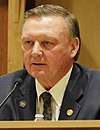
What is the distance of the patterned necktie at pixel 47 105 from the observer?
1349mm

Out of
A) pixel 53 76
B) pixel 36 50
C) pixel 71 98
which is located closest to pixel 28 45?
pixel 36 50

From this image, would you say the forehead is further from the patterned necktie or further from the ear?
the patterned necktie

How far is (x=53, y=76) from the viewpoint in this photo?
137 centimetres

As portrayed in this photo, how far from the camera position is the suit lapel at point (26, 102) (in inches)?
54.2

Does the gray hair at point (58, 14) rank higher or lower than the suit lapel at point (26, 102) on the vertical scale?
higher

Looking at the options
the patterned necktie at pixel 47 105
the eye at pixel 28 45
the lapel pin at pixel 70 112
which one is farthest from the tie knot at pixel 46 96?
the eye at pixel 28 45

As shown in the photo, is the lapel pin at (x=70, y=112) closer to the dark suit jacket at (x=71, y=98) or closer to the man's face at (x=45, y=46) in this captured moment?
the dark suit jacket at (x=71, y=98)

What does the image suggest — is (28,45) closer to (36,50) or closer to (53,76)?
(36,50)

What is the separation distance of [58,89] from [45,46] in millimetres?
197

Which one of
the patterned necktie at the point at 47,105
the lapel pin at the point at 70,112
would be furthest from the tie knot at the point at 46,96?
the lapel pin at the point at 70,112

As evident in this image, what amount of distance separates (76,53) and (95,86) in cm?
17

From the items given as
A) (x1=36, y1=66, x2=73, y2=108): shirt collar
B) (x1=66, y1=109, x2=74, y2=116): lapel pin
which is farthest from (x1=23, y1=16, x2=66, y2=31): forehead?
(x1=66, y1=109, x2=74, y2=116): lapel pin

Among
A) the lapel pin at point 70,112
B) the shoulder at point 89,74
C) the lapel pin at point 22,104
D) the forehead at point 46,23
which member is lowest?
the lapel pin at point 22,104

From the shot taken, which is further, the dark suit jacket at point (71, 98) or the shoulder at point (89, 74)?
the shoulder at point (89, 74)
